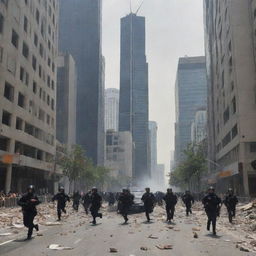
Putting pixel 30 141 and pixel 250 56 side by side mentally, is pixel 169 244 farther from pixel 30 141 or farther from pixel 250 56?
pixel 250 56

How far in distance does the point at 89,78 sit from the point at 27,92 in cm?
13712

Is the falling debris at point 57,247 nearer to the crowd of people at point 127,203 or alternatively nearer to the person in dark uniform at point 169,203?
the crowd of people at point 127,203

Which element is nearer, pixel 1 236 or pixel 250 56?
pixel 1 236

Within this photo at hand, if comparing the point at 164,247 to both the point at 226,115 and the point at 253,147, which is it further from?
the point at 226,115

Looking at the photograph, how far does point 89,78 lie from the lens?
191125mm

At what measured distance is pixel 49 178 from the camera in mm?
70812

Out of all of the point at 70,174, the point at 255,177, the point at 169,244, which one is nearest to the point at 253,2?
the point at 255,177

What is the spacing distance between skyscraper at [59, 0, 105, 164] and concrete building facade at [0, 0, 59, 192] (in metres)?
108

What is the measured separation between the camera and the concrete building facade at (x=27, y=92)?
4731 cm

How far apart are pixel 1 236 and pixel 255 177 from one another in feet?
162

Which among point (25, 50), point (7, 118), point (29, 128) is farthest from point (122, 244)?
point (29, 128)

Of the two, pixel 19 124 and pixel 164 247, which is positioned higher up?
pixel 19 124

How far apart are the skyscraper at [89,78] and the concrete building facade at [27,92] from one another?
354 feet

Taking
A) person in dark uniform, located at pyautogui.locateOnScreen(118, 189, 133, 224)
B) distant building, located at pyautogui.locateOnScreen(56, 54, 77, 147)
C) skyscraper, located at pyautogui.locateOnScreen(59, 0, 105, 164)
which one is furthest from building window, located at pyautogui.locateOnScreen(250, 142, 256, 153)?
skyscraper, located at pyautogui.locateOnScreen(59, 0, 105, 164)
